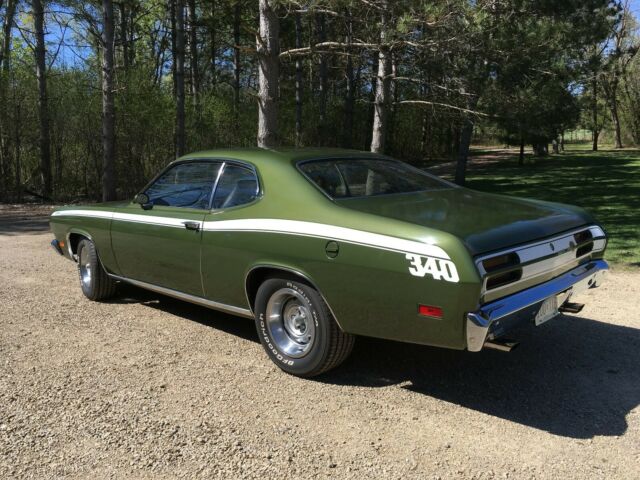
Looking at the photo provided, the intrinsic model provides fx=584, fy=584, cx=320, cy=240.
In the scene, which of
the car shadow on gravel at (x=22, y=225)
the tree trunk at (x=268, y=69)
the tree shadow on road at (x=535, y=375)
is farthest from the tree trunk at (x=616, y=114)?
the tree shadow on road at (x=535, y=375)

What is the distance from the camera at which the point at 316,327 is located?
3.72 meters

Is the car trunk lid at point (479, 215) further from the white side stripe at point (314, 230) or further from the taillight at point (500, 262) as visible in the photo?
the white side stripe at point (314, 230)

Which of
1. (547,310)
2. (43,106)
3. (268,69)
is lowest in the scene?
(547,310)

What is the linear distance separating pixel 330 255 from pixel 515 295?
3.56ft

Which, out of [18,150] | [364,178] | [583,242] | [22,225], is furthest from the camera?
[18,150]

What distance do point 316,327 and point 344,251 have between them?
60 centimetres

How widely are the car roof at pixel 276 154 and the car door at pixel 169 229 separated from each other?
91mm

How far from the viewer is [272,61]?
8.66m

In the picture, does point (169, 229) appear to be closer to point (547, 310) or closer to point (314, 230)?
point (314, 230)

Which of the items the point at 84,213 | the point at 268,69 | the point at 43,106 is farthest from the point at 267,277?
the point at 43,106

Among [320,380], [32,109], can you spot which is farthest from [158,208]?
[32,109]

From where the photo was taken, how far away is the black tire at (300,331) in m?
3.68

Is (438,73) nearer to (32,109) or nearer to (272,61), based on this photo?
(272,61)

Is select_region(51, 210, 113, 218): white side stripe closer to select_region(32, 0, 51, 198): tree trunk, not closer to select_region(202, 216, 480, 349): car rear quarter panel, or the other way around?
select_region(202, 216, 480, 349): car rear quarter panel
